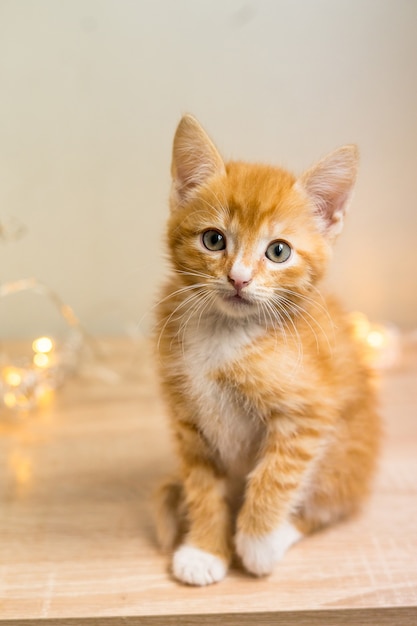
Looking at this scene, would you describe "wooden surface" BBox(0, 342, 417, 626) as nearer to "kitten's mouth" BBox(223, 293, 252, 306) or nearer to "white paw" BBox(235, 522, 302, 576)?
"white paw" BBox(235, 522, 302, 576)

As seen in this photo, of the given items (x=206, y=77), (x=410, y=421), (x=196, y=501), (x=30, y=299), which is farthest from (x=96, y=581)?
(x=206, y=77)

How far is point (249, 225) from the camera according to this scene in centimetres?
72

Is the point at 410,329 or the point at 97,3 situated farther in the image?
the point at 410,329

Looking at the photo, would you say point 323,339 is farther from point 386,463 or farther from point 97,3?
point 97,3

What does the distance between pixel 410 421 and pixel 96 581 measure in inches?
24.9

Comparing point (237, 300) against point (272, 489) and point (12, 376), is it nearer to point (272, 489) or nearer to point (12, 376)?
point (272, 489)

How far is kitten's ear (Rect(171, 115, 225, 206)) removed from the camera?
76 centimetres

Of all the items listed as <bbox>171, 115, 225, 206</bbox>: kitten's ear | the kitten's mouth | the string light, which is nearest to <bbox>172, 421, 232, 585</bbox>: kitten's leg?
the kitten's mouth

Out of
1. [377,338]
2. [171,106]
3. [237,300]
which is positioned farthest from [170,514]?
[171,106]

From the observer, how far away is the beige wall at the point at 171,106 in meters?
1.33

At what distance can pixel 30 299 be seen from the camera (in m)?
1.54

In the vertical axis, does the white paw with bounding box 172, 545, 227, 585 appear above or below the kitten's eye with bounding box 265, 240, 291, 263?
below

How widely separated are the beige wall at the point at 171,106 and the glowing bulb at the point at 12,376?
0.31m

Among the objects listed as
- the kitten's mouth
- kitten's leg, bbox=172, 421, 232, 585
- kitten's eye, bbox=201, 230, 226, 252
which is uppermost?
kitten's eye, bbox=201, 230, 226, 252
